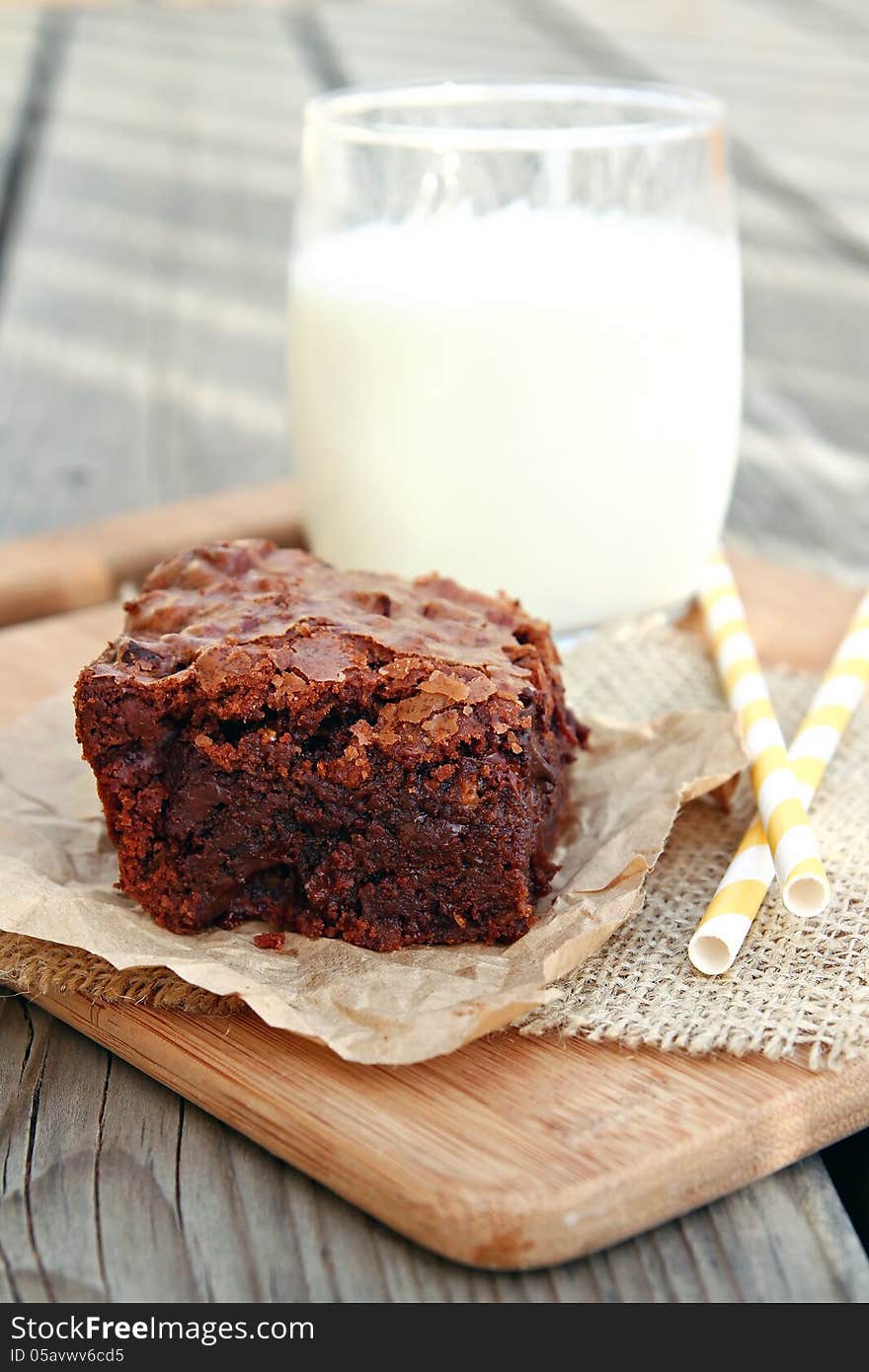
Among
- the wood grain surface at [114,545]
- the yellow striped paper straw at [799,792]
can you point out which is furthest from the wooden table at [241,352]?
the wood grain surface at [114,545]

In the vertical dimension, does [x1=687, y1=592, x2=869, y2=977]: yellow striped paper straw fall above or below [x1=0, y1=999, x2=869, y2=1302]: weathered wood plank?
above

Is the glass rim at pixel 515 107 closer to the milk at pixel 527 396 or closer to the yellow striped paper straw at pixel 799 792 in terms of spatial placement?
the milk at pixel 527 396

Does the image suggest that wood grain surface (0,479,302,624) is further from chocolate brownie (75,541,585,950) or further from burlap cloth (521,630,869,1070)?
burlap cloth (521,630,869,1070)

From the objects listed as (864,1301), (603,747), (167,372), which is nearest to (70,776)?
(603,747)

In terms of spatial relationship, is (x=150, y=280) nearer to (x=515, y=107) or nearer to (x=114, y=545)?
(x=114, y=545)

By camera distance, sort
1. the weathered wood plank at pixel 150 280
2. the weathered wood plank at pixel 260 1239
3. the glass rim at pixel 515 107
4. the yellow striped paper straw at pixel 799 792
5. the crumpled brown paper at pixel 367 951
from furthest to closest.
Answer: the weathered wood plank at pixel 150 280, the glass rim at pixel 515 107, the yellow striped paper straw at pixel 799 792, the crumpled brown paper at pixel 367 951, the weathered wood plank at pixel 260 1239

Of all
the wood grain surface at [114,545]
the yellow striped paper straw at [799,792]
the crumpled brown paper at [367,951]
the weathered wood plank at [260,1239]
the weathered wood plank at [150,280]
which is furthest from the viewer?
the weathered wood plank at [150,280]

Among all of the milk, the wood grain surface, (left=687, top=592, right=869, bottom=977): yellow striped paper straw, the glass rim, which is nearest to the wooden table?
(left=687, top=592, right=869, bottom=977): yellow striped paper straw
